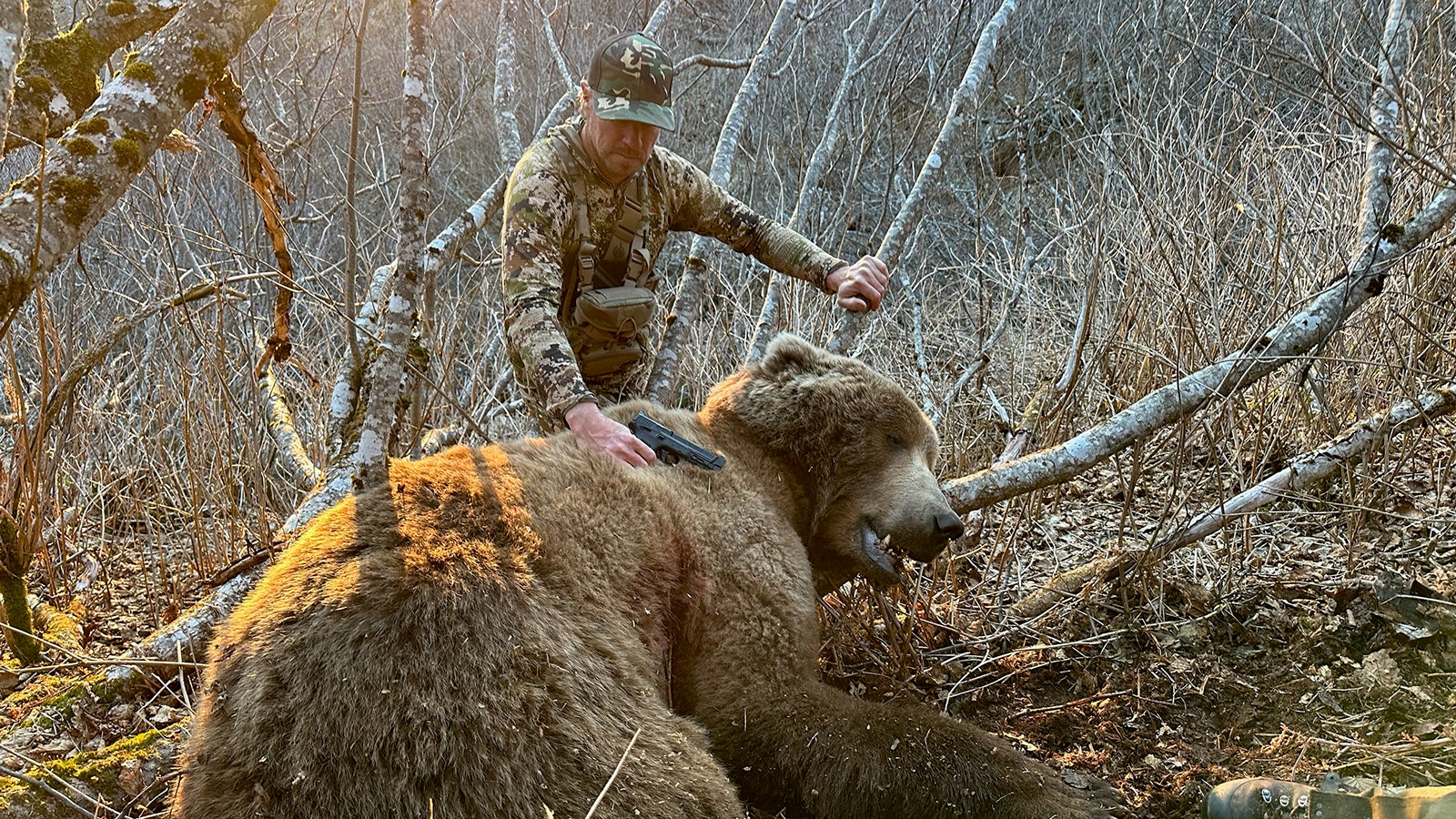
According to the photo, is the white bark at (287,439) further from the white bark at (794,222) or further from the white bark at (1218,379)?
the white bark at (1218,379)

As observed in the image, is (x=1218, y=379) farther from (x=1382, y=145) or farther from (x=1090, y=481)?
(x=1090, y=481)

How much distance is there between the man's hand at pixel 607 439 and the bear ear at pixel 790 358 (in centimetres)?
83

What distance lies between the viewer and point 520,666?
260cm

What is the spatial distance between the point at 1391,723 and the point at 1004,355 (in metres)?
6.70

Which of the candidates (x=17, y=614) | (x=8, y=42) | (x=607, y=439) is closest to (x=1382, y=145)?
(x=607, y=439)

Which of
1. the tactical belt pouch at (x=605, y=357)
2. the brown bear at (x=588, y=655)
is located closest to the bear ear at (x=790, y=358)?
the brown bear at (x=588, y=655)

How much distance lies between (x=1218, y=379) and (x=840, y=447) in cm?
169

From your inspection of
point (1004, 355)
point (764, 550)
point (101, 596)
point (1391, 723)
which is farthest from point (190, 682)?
point (1004, 355)

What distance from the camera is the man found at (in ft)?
13.6

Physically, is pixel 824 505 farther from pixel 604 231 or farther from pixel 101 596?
pixel 101 596

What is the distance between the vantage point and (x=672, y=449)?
3709mm

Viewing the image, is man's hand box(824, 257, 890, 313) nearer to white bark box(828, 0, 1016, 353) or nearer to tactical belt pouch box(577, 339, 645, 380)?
white bark box(828, 0, 1016, 353)

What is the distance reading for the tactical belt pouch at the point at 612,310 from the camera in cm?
491

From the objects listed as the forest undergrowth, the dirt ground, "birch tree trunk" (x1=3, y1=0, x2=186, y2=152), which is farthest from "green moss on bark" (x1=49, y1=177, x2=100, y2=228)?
the dirt ground
